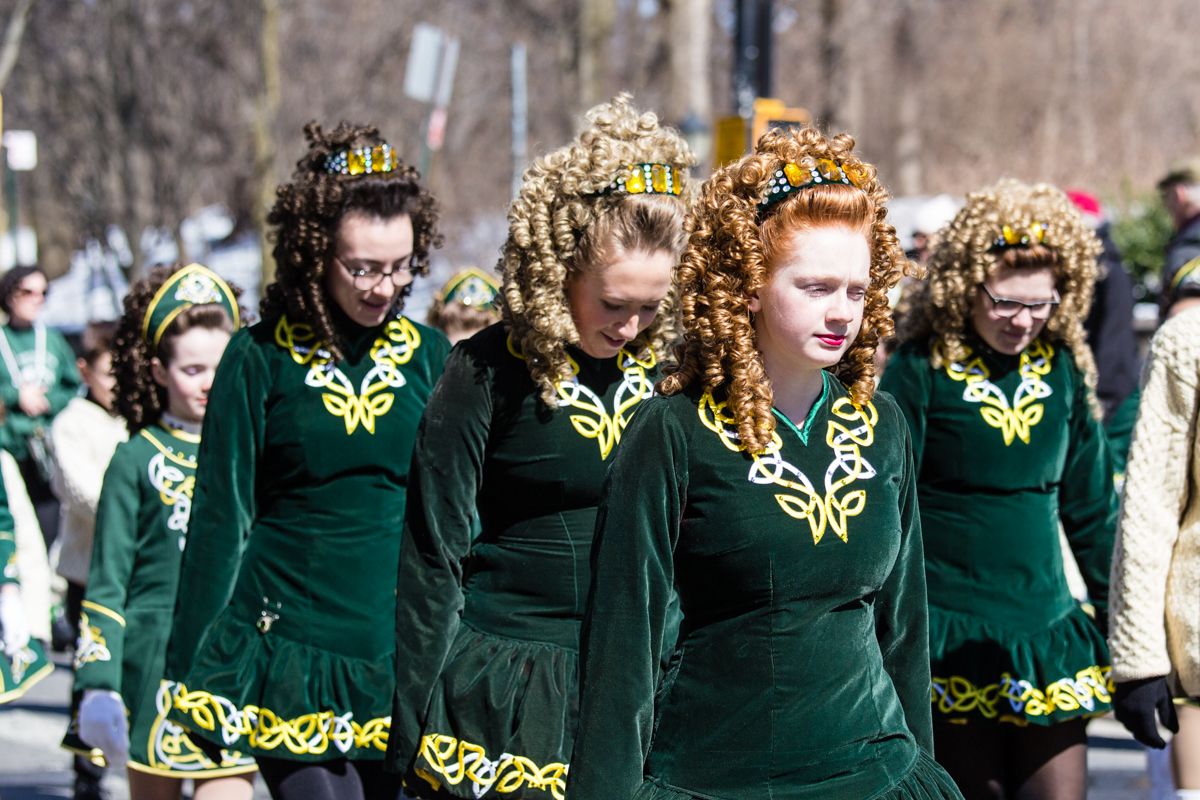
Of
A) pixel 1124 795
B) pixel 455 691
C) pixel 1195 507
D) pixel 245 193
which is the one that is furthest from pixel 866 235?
pixel 245 193

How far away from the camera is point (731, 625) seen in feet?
9.04

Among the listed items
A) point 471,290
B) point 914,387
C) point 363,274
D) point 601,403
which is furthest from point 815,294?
point 471,290

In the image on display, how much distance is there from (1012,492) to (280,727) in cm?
197

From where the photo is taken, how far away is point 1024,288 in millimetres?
4609

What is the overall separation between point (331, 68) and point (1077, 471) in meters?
20.6

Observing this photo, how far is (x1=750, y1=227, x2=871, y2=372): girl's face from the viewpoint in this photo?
275 centimetres

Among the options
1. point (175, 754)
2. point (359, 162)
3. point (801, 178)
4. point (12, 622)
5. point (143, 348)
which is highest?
point (359, 162)

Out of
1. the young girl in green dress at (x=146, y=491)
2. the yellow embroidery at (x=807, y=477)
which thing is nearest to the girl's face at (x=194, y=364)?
the young girl in green dress at (x=146, y=491)

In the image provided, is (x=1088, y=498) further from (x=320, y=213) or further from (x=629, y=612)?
(x=629, y=612)

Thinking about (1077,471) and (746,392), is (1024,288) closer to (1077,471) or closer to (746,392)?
(1077,471)

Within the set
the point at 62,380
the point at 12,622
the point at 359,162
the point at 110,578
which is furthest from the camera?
the point at 62,380

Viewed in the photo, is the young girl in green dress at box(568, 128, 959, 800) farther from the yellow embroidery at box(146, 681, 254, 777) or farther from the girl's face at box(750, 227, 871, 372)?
the yellow embroidery at box(146, 681, 254, 777)

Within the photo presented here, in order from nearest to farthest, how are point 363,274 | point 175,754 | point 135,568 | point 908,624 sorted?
1. point 908,624
2. point 363,274
3. point 175,754
4. point 135,568

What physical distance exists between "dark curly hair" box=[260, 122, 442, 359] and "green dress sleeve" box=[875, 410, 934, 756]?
5.69 ft
